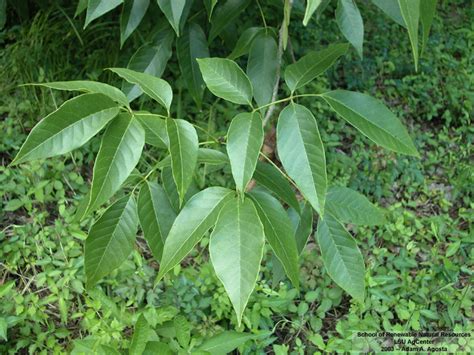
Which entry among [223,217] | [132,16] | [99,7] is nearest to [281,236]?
[223,217]

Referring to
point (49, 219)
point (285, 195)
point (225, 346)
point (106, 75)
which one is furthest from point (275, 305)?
point (106, 75)

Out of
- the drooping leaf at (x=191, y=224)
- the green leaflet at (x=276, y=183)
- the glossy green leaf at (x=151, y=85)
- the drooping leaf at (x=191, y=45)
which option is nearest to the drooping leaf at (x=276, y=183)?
the green leaflet at (x=276, y=183)

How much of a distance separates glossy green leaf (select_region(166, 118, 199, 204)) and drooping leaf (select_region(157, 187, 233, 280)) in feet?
0.23

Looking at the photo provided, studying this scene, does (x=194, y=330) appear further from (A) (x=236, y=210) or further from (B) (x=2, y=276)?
(A) (x=236, y=210)

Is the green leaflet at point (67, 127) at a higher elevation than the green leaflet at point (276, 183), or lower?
higher

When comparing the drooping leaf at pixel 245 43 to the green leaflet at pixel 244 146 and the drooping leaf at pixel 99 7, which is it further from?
the green leaflet at pixel 244 146

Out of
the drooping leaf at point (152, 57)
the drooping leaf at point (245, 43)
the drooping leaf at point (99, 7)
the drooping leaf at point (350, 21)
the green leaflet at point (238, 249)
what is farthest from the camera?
the drooping leaf at point (152, 57)

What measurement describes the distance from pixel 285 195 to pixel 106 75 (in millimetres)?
1682

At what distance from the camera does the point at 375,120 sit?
880mm

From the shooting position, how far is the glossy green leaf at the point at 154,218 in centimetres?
91

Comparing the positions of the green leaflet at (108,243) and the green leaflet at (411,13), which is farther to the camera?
the green leaflet at (108,243)

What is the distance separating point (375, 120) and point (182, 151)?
34 centimetres

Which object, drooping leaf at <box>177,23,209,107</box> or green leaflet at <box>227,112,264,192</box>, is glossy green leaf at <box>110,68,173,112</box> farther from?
drooping leaf at <box>177,23,209,107</box>

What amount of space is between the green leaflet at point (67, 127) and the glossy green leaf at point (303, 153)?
267 millimetres
